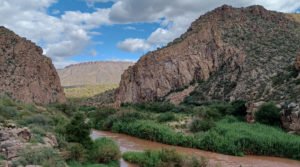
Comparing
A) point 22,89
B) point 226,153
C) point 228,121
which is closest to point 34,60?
point 22,89

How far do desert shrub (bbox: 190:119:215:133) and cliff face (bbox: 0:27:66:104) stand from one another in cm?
3396

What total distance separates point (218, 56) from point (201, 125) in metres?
32.1

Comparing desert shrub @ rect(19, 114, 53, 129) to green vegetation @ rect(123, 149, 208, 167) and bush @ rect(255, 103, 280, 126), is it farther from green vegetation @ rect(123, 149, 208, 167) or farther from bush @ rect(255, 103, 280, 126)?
bush @ rect(255, 103, 280, 126)

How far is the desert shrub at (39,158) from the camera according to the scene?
11.2 metres

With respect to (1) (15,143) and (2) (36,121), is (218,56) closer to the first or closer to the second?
(2) (36,121)

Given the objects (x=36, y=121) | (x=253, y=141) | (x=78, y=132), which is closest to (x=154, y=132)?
(x=253, y=141)

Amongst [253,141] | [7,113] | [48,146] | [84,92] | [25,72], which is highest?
[25,72]

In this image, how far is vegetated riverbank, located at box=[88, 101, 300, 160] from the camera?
20.4 m

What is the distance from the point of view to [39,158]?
11914 mm

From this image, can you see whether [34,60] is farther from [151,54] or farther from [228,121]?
[228,121]

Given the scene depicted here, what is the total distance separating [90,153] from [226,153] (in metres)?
10.8

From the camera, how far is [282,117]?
77.0 ft

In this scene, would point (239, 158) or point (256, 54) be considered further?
point (256, 54)

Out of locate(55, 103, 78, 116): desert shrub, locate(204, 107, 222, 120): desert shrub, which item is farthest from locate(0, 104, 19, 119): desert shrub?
locate(55, 103, 78, 116): desert shrub
